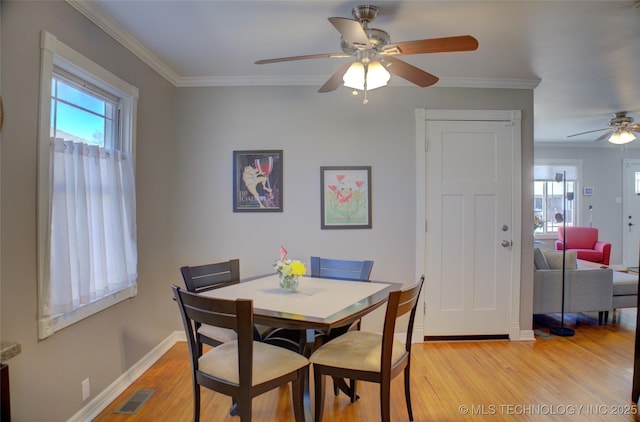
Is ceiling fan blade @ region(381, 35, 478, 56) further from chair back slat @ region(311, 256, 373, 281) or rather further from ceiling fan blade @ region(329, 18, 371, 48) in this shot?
chair back slat @ region(311, 256, 373, 281)

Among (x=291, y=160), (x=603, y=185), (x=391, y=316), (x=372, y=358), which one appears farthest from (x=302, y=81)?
(x=603, y=185)

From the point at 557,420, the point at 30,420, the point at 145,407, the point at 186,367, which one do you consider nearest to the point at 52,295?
the point at 30,420

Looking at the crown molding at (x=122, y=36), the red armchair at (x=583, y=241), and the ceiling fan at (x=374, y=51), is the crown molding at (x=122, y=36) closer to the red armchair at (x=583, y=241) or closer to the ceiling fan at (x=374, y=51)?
the ceiling fan at (x=374, y=51)

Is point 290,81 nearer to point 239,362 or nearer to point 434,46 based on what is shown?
point 434,46

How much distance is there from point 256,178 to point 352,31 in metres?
1.86

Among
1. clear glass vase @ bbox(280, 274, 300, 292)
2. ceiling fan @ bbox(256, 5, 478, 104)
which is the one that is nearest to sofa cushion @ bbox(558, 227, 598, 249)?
ceiling fan @ bbox(256, 5, 478, 104)

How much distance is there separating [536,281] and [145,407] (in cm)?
364

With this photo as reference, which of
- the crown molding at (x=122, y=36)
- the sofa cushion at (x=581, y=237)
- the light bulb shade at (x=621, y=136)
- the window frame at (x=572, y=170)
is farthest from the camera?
the window frame at (x=572, y=170)

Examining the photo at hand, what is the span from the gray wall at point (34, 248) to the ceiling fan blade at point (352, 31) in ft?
4.74

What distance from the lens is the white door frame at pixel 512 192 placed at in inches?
129

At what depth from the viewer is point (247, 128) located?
10.8ft

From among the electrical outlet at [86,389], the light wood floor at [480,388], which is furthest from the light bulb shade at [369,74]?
the electrical outlet at [86,389]

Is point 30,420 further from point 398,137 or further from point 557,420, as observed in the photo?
point 398,137

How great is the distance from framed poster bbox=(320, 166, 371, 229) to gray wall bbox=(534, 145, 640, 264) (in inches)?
208
